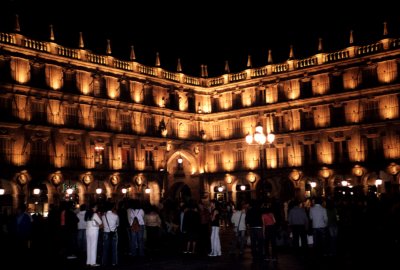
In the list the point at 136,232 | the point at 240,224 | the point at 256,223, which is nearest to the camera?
the point at 256,223

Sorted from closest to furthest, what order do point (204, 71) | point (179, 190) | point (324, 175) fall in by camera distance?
point (324, 175) < point (179, 190) < point (204, 71)

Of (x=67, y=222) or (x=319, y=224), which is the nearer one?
(x=67, y=222)

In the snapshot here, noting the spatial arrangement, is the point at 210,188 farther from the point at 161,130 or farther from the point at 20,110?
the point at 20,110

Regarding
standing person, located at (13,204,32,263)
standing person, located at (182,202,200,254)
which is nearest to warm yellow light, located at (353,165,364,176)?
standing person, located at (182,202,200,254)

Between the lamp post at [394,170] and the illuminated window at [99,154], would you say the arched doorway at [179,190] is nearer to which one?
the illuminated window at [99,154]

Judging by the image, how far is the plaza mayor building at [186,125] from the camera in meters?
41.4

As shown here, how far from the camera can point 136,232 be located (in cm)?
1947

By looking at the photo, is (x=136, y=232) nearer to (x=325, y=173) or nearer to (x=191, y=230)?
(x=191, y=230)

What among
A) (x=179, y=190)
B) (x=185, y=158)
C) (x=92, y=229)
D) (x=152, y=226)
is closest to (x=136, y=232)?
(x=152, y=226)

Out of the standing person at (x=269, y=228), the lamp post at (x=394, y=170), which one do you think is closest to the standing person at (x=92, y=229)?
the standing person at (x=269, y=228)

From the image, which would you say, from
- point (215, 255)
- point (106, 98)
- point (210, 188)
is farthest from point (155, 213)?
point (210, 188)

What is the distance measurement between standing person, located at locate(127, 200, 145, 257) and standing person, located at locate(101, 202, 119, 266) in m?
1.42

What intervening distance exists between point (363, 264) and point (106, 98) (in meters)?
34.7

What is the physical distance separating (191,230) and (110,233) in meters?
3.38
